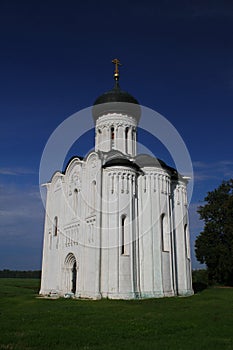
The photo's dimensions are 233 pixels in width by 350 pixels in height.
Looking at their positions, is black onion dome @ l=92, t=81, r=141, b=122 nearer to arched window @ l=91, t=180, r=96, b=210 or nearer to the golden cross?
the golden cross

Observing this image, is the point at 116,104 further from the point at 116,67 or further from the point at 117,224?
the point at 117,224

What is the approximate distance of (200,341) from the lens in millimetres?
8664

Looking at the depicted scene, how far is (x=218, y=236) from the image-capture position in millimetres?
32875

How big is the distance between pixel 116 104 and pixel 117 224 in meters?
12.2

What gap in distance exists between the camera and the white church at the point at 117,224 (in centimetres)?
2206

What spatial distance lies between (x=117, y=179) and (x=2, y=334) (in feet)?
48.8

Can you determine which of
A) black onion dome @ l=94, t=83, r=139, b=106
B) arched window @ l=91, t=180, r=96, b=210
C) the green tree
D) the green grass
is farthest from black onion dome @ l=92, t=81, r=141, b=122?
the green grass

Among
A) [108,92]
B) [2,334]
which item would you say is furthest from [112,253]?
[108,92]

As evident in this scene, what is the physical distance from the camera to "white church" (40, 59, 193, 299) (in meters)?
22.1

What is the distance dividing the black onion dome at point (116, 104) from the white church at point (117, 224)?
3.6 inches

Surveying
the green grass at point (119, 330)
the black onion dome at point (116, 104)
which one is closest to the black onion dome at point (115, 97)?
the black onion dome at point (116, 104)

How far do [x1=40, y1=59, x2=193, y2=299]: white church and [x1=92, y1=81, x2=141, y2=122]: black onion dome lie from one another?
0.30ft

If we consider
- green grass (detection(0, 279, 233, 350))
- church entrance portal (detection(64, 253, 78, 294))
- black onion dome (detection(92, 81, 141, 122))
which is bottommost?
green grass (detection(0, 279, 233, 350))

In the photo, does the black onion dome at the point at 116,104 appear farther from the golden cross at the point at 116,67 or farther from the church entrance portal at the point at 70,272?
the church entrance portal at the point at 70,272
